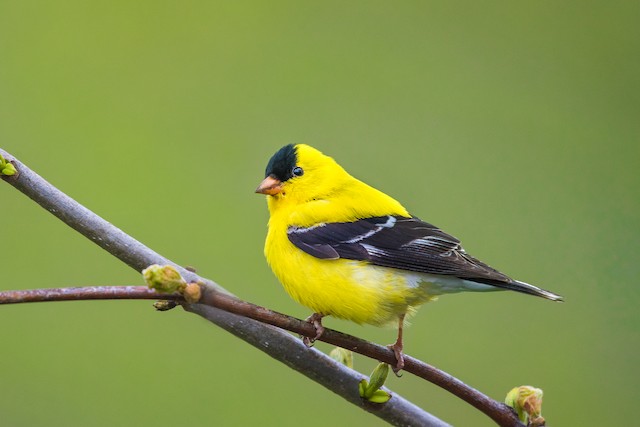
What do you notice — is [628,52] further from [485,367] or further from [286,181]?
[286,181]

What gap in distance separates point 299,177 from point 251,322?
3.54 feet

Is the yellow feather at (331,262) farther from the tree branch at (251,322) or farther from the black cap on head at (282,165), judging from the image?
the tree branch at (251,322)

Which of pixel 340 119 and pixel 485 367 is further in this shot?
pixel 340 119

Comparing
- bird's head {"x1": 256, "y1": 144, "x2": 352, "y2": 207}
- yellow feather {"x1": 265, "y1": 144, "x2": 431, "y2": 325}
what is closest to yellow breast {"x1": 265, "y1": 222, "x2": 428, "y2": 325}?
yellow feather {"x1": 265, "y1": 144, "x2": 431, "y2": 325}

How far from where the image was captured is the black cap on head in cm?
280

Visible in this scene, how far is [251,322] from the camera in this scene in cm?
178

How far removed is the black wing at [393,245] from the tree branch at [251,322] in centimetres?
49

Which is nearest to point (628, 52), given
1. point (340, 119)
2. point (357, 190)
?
point (340, 119)

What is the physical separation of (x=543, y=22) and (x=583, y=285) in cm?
162

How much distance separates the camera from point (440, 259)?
2.34m

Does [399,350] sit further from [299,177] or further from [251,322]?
[299,177]

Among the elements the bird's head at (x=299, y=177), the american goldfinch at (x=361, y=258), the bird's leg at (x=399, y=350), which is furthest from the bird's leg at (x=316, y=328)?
the bird's head at (x=299, y=177)

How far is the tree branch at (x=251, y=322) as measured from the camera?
1.43 metres

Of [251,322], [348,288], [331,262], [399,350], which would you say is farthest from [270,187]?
[251,322]
